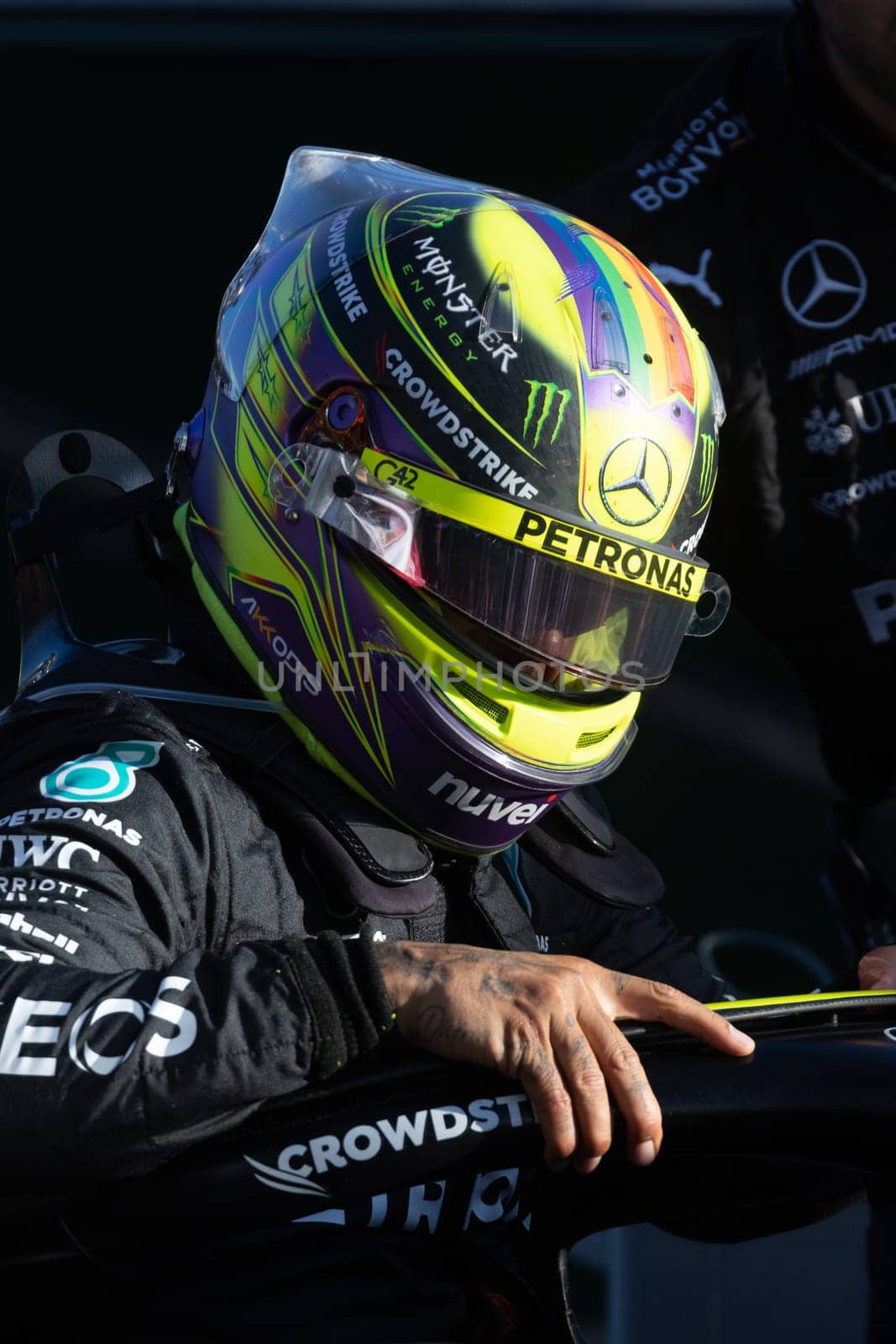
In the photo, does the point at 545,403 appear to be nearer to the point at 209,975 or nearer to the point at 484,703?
the point at 484,703

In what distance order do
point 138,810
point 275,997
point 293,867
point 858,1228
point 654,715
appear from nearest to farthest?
point 275,997 < point 138,810 < point 293,867 < point 858,1228 < point 654,715

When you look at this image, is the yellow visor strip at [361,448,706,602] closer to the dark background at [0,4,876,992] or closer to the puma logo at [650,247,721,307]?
the puma logo at [650,247,721,307]

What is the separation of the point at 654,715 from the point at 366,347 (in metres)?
1.63

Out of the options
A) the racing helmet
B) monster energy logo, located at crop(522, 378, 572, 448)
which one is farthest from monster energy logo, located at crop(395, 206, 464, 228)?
monster energy logo, located at crop(522, 378, 572, 448)

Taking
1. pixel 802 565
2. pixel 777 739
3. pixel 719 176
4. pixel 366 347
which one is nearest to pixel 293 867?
pixel 366 347

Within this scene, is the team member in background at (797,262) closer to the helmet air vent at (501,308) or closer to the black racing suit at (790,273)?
the black racing suit at (790,273)

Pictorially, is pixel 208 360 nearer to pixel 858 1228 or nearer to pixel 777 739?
pixel 777 739

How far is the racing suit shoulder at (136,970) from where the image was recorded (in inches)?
39.6

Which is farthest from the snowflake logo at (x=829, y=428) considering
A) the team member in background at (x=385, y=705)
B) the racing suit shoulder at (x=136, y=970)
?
the racing suit shoulder at (x=136, y=970)

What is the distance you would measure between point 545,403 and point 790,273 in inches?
35.3

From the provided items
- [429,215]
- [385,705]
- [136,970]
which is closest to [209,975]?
[136,970]

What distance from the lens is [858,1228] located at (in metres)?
2.13

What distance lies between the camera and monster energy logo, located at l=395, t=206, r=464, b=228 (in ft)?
5.11

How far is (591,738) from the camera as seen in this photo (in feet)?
5.18
